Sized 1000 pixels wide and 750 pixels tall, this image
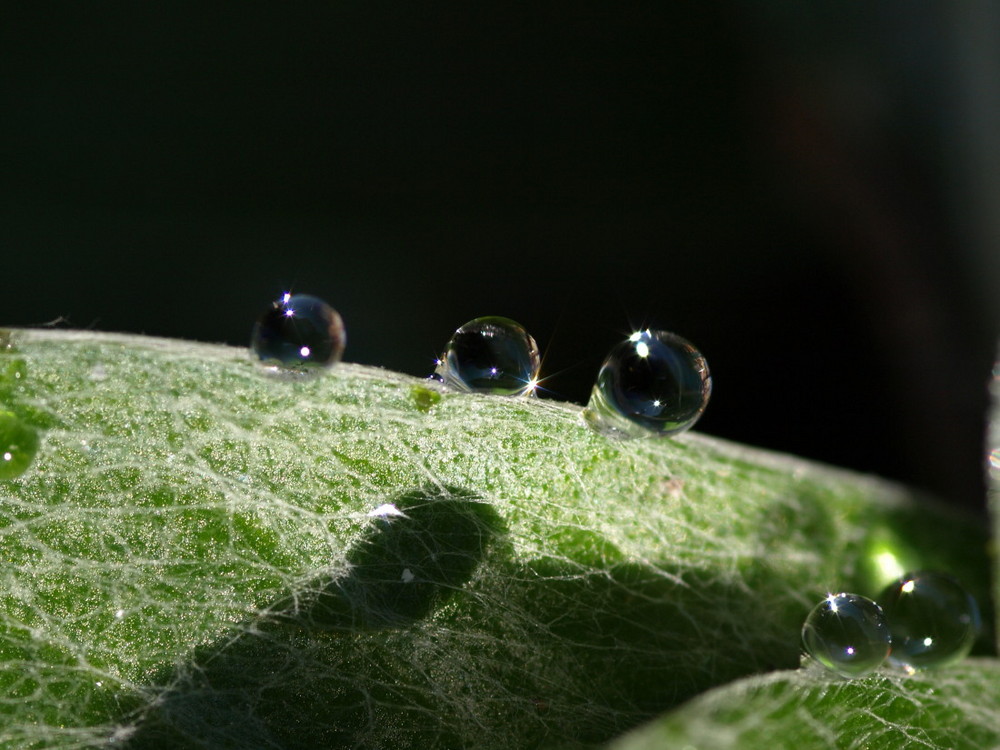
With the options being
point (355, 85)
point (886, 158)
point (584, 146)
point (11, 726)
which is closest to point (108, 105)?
point (355, 85)

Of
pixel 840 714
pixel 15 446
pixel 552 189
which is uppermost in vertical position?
pixel 552 189

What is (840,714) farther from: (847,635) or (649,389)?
(649,389)

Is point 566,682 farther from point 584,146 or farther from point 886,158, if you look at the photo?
point 886,158

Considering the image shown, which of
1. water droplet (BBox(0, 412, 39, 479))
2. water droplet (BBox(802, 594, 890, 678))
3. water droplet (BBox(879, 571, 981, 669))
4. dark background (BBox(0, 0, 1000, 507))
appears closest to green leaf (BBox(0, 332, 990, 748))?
water droplet (BBox(0, 412, 39, 479))

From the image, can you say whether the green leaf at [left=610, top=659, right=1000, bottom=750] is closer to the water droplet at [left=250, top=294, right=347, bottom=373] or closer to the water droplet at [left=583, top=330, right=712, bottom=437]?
the water droplet at [left=583, top=330, right=712, bottom=437]

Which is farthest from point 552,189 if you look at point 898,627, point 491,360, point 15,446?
point 15,446

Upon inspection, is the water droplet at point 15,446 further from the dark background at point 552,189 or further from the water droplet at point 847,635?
the dark background at point 552,189
